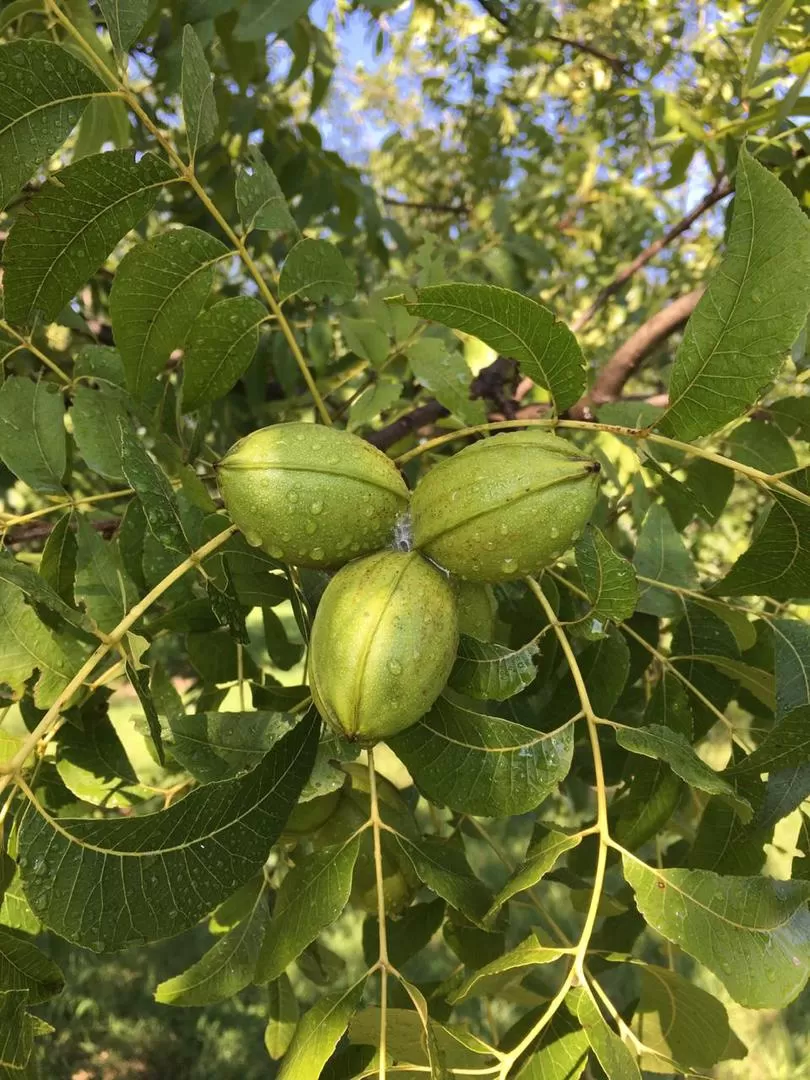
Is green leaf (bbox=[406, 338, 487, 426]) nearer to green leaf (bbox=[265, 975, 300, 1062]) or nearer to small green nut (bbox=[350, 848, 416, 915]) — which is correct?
small green nut (bbox=[350, 848, 416, 915])

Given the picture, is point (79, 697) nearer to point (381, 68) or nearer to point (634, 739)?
point (634, 739)

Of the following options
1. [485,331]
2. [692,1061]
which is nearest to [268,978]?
[692,1061]

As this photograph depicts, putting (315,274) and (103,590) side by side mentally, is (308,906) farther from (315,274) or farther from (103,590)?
(315,274)

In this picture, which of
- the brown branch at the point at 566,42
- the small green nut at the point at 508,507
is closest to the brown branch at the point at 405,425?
the small green nut at the point at 508,507

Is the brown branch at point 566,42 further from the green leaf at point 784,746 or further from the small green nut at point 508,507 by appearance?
the green leaf at point 784,746

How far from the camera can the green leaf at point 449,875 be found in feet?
5.23

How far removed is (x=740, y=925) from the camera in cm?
138

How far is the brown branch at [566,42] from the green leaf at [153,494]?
4294 millimetres

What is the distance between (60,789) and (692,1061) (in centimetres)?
152

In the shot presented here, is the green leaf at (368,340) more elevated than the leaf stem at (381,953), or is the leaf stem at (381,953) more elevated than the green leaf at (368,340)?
the green leaf at (368,340)

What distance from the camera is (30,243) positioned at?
1579 mm

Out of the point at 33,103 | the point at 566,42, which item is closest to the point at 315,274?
the point at 33,103

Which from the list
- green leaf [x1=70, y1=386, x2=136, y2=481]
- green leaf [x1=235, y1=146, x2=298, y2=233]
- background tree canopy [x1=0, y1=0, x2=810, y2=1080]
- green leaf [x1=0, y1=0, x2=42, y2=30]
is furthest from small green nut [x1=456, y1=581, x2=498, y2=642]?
green leaf [x1=0, y1=0, x2=42, y2=30]

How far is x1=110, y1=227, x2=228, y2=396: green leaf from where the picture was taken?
5.57 feet
